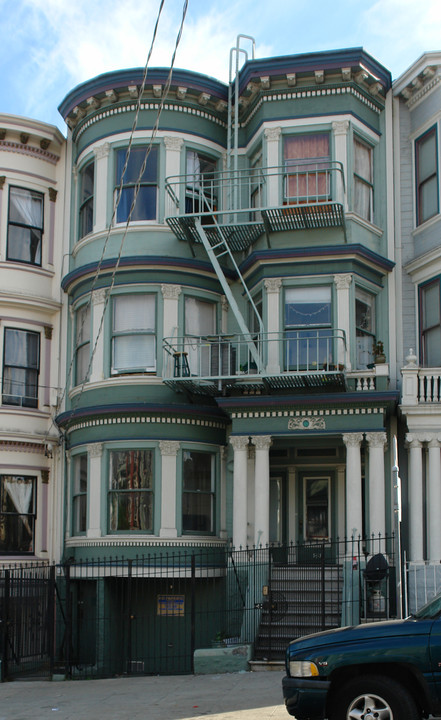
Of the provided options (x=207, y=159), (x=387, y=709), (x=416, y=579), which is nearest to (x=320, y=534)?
(x=416, y=579)

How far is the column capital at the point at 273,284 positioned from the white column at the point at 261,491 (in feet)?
10.7

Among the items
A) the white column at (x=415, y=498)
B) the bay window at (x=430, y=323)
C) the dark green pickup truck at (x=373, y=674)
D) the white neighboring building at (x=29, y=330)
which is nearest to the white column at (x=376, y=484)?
the white column at (x=415, y=498)

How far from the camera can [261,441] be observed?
18.9 metres

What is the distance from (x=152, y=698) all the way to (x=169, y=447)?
24.2 ft

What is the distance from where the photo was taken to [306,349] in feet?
64.1

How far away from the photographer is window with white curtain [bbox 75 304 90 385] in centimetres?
2130

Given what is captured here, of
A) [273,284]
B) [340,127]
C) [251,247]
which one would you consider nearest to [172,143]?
[251,247]

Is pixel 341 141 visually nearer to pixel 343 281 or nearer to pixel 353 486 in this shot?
pixel 343 281

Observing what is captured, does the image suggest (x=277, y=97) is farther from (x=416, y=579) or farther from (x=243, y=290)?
(x=416, y=579)

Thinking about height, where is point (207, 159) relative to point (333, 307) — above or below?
above

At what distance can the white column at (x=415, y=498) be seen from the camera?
59.0 ft

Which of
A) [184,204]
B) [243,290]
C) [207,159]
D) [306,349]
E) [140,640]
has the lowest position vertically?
[140,640]

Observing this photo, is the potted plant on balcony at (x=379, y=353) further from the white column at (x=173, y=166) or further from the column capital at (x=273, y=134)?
the white column at (x=173, y=166)

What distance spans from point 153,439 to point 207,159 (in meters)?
6.73
